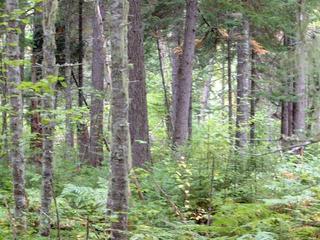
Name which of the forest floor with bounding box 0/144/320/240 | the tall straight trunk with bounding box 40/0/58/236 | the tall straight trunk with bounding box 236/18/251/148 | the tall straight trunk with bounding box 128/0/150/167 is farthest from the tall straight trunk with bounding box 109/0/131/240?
the tall straight trunk with bounding box 236/18/251/148

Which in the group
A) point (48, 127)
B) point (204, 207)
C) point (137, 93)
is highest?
point (137, 93)

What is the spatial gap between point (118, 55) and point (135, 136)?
195 inches

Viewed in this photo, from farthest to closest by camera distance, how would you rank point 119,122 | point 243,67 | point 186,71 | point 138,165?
point 243,67 → point 186,71 → point 138,165 → point 119,122

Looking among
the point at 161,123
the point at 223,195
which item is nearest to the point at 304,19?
the point at 223,195

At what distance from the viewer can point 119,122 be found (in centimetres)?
502

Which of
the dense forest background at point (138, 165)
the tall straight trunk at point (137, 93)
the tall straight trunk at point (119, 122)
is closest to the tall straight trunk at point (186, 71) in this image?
the dense forest background at point (138, 165)

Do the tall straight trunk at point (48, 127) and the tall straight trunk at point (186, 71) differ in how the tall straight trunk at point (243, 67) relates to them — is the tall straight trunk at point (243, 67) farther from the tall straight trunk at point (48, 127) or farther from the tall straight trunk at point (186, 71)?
the tall straight trunk at point (48, 127)

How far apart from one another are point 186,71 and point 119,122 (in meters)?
8.08

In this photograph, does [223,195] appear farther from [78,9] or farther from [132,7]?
[78,9]

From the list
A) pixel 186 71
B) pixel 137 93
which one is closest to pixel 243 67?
pixel 186 71

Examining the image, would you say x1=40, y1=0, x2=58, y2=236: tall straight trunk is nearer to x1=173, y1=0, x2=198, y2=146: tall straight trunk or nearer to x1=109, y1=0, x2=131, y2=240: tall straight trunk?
x1=109, y1=0, x2=131, y2=240: tall straight trunk

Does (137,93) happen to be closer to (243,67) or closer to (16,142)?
(16,142)

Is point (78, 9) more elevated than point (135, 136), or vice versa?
point (78, 9)

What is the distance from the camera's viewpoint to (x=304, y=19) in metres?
A: 7.67
